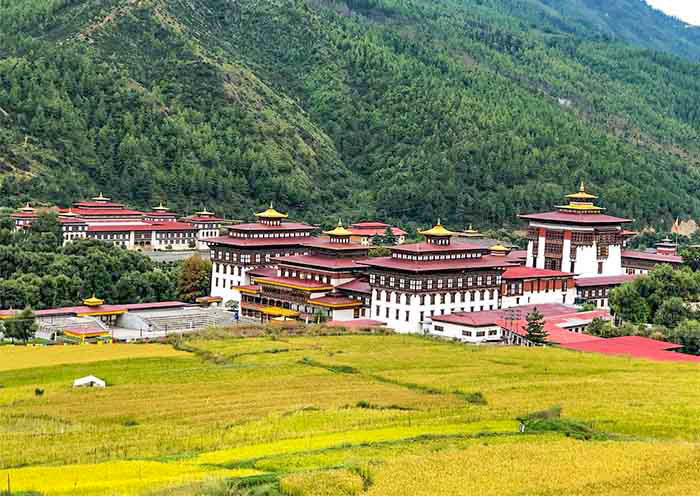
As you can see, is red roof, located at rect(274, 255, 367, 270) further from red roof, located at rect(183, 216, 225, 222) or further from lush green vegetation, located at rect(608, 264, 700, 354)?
red roof, located at rect(183, 216, 225, 222)

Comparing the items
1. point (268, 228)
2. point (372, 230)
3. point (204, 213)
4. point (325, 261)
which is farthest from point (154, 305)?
point (204, 213)

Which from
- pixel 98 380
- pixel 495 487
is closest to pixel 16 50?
pixel 98 380

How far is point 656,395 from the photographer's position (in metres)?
54.1

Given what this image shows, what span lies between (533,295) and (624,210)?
7098 centimetres

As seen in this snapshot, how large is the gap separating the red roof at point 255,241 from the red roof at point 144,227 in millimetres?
27042

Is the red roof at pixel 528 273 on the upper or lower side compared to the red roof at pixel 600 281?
upper

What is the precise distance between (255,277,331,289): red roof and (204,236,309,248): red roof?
24.5 ft

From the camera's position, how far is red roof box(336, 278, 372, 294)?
86062 millimetres

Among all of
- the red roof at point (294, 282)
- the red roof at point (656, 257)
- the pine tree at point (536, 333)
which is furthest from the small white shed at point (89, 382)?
the red roof at point (656, 257)

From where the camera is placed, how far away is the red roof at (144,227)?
126m

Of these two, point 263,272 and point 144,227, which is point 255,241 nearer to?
point 263,272

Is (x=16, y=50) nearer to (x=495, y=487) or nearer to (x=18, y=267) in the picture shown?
(x=18, y=267)

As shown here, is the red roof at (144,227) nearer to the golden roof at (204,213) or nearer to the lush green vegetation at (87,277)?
the golden roof at (204,213)

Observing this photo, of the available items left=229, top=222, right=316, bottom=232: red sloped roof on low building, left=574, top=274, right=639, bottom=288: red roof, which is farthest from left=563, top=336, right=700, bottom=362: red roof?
left=229, top=222, right=316, bottom=232: red sloped roof on low building
